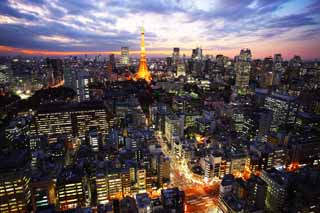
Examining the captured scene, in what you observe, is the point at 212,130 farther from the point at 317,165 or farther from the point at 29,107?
the point at 29,107

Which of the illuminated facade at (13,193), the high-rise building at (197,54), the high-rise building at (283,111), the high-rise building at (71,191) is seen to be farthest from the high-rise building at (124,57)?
the illuminated facade at (13,193)

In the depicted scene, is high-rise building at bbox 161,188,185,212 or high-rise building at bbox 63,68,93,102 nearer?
high-rise building at bbox 161,188,185,212

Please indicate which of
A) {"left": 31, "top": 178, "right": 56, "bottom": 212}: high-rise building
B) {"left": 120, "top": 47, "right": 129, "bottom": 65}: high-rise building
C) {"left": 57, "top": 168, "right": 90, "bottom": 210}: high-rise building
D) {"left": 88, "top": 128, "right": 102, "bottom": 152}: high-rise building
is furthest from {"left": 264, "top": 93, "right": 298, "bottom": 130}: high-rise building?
{"left": 120, "top": 47, "right": 129, "bottom": 65}: high-rise building

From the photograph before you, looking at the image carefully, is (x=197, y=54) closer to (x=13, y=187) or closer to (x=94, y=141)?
(x=94, y=141)

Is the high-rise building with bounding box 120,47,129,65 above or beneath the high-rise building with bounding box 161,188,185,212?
above

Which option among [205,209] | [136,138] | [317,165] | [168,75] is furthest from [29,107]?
[168,75]

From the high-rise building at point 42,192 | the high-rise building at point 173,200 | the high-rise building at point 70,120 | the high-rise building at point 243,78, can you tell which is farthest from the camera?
the high-rise building at point 243,78

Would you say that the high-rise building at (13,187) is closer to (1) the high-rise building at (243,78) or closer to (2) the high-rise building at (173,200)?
(2) the high-rise building at (173,200)

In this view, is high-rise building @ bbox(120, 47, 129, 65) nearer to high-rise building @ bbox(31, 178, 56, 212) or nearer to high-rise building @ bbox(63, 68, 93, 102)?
high-rise building @ bbox(63, 68, 93, 102)

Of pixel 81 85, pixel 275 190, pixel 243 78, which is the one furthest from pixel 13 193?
pixel 243 78
